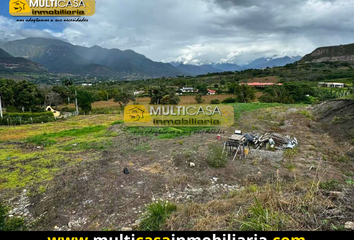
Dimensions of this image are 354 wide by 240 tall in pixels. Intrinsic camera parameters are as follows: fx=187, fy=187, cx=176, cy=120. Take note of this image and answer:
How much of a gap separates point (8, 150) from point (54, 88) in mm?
22935

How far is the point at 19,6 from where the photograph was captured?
50.6 ft

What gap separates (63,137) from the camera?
13.5 meters

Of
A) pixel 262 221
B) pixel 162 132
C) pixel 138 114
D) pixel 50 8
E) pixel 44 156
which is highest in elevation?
pixel 50 8

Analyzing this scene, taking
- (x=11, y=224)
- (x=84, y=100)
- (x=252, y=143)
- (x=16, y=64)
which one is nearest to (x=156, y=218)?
(x=11, y=224)

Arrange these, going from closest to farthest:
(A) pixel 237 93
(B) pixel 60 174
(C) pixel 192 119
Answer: (B) pixel 60 174
(C) pixel 192 119
(A) pixel 237 93

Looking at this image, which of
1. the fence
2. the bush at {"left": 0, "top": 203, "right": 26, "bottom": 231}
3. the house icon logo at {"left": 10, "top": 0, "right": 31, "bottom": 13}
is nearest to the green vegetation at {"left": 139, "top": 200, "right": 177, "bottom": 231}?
the bush at {"left": 0, "top": 203, "right": 26, "bottom": 231}

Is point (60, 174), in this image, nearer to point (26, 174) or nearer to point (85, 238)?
point (26, 174)

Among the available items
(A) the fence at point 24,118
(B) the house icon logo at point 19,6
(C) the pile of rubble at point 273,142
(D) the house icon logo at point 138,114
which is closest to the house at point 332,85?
(C) the pile of rubble at point 273,142

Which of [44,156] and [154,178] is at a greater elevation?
A: [44,156]

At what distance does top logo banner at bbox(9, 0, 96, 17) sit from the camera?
15031mm

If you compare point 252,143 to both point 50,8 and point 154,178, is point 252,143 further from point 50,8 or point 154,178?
point 50,8

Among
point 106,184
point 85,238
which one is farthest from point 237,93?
point 85,238

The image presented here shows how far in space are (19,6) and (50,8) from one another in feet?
8.78

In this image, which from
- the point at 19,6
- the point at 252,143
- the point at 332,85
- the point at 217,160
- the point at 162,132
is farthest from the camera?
the point at 332,85
